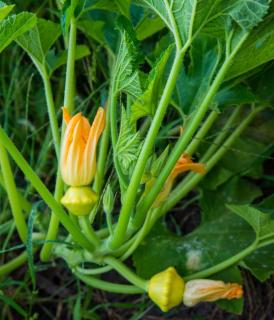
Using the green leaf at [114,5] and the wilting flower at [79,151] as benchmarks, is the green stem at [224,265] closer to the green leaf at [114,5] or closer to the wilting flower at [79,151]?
the wilting flower at [79,151]

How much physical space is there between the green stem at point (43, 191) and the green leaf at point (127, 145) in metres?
0.14

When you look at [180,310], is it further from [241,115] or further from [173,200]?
[241,115]

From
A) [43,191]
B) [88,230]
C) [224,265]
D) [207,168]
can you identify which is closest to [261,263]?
[224,265]

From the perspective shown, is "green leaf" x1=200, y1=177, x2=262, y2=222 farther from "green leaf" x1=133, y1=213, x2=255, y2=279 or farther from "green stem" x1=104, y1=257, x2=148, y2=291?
"green stem" x1=104, y1=257, x2=148, y2=291

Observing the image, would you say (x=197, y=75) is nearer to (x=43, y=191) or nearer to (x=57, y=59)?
(x=57, y=59)

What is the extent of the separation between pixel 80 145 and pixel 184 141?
0.54 feet

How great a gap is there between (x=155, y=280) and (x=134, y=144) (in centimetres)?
26

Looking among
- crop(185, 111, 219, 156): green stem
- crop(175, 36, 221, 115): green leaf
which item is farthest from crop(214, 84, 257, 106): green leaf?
crop(185, 111, 219, 156): green stem

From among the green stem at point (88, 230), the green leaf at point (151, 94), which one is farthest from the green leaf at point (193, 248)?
the green leaf at point (151, 94)

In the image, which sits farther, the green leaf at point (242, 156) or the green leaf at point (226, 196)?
the green leaf at point (242, 156)

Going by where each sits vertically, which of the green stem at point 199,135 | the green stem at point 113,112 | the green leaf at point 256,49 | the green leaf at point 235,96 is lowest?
the green stem at point 199,135

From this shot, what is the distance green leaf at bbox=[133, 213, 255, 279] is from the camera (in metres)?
1.23

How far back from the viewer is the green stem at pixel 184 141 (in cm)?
90

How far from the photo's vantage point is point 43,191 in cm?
99
